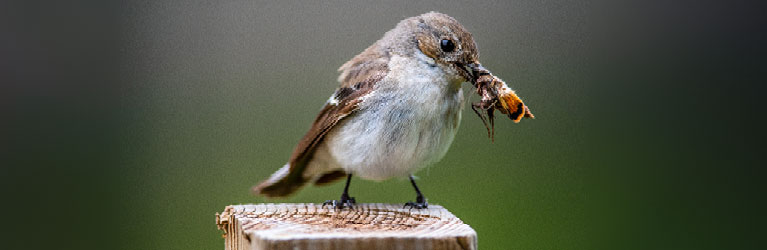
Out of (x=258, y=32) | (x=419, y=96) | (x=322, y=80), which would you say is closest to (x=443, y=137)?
(x=419, y=96)

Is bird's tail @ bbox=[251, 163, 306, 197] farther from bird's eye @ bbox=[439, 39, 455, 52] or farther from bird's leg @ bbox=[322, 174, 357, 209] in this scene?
bird's eye @ bbox=[439, 39, 455, 52]

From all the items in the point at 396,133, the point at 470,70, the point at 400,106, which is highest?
the point at 470,70

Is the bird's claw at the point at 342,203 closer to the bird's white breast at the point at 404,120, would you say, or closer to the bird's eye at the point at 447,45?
the bird's white breast at the point at 404,120

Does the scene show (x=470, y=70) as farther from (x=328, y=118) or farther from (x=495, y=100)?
(x=328, y=118)

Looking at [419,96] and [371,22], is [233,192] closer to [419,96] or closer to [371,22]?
[371,22]

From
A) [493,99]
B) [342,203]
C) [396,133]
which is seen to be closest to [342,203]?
[342,203]

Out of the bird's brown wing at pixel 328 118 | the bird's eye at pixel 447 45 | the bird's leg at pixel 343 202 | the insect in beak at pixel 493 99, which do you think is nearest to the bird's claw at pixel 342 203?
the bird's leg at pixel 343 202

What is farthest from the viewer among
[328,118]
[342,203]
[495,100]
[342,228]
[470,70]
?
[328,118]
